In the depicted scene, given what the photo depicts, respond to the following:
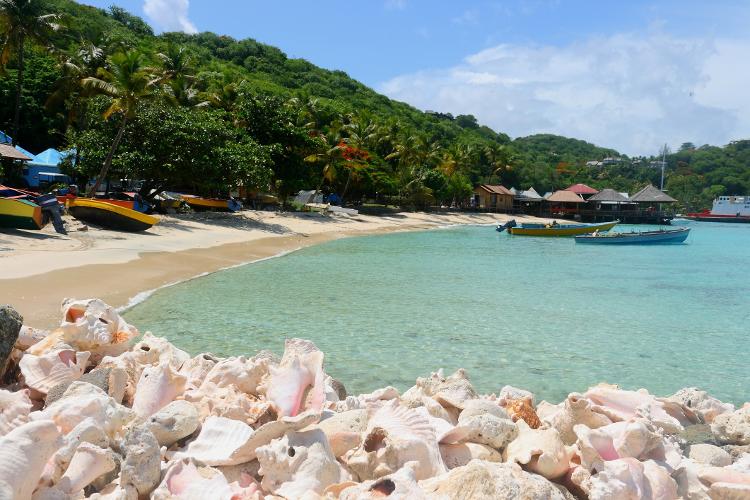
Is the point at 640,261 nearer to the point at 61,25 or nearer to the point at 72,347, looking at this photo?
the point at 72,347

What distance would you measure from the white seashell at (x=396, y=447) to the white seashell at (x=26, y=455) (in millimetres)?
1443

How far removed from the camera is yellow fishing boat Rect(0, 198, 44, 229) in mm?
15781

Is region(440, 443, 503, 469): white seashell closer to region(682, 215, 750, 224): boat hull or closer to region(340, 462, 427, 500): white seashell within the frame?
region(340, 462, 427, 500): white seashell

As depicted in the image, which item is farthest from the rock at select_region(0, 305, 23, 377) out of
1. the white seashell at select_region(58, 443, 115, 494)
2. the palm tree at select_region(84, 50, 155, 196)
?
the palm tree at select_region(84, 50, 155, 196)

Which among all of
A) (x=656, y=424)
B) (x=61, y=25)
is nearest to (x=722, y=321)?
(x=656, y=424)

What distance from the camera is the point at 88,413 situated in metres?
3.23

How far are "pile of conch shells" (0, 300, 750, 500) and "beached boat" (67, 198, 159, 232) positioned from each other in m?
16.1

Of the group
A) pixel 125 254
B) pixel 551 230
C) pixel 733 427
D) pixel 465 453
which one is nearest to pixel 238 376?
pixel 465 453

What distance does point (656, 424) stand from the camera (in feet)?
13.8

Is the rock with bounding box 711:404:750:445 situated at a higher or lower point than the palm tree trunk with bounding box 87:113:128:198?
lower

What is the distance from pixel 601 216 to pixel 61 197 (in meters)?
53.0

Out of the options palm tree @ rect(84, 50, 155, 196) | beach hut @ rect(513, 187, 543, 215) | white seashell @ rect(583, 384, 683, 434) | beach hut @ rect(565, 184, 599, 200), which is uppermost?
palm tree @ rect(84, 50, 155, 196)

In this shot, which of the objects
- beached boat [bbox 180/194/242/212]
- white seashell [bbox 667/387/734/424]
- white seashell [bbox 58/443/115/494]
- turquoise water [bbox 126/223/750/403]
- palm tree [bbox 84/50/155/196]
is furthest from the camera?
beached boat [bbox 180/194/242/212]

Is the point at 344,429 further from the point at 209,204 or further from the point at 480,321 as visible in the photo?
the point at 209,204
